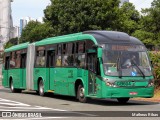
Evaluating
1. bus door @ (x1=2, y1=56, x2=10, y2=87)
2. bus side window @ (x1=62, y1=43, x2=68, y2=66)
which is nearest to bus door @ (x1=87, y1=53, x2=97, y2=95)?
bus side window @ (x1=62, y1=43, x2=68, y2=66)

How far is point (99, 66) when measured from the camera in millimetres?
18672

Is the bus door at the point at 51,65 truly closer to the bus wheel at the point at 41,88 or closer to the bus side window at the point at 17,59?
the bus wheel at the point at 41,88

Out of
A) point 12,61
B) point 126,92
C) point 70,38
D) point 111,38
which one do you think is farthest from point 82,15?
point 126,92

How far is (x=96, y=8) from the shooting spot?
4534cm

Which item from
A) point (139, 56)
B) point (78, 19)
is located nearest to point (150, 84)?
point (139, 56)

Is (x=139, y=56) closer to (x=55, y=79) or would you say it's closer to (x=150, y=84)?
(x=150, y=84)

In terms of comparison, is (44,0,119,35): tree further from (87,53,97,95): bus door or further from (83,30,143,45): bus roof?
(87,53,97,95): bus door

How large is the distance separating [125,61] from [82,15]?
2626 cm

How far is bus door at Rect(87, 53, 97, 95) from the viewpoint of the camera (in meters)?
19.1

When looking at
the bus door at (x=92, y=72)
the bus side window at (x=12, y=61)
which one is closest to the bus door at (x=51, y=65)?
the bus door at (x=92, y=72)

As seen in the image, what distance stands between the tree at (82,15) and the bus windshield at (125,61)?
25.1m

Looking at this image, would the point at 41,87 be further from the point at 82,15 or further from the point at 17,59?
the point at 82,15

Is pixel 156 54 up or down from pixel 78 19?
down

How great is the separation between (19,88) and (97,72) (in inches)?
479
